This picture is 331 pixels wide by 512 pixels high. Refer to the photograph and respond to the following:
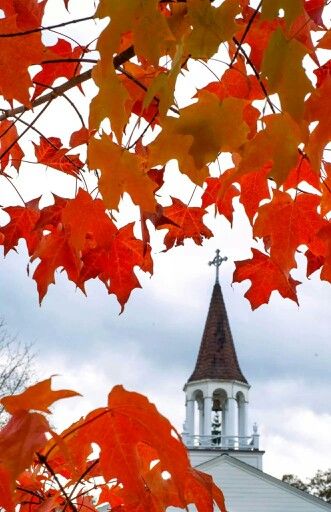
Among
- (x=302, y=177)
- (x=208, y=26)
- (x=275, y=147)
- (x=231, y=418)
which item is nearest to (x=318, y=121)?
(x=275, y=147)

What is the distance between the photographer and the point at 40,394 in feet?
3.02

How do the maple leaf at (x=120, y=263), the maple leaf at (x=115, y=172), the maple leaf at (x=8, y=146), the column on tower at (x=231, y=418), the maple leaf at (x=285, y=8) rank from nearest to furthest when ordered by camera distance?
the maple leaf at (x=285, y=8)
the maple leaf at (x=115, y=172)
the maple leaf at (x=120, y=263)
the maple leaf at (x=8, y=146)
the column on tower at (x=231, y=418)

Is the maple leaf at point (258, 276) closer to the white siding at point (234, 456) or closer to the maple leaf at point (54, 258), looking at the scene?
the maple leaf at point (54, 258)

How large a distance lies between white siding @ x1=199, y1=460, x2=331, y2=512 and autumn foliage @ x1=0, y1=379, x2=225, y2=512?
70.3 feet

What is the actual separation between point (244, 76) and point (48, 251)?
23.0 inches

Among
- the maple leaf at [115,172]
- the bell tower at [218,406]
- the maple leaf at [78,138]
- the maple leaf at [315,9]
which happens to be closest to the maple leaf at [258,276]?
the maple leaf at [78,138]

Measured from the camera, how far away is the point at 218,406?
22.7m

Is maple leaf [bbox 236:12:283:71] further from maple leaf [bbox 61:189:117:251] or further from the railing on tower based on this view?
the railing on tower

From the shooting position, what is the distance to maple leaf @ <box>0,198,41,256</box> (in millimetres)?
1870

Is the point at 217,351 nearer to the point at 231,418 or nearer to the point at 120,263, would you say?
the point at 231,418

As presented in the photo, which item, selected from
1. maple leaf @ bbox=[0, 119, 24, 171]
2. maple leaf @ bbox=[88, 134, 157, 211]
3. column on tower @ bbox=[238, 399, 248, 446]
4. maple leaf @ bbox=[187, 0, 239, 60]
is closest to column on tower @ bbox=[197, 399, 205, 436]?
column on tower @ bbox=[238, 399, 248, 446]

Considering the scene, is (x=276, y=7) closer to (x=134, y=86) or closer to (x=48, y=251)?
(x=134, y=86)

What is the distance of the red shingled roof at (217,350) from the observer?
22.2m

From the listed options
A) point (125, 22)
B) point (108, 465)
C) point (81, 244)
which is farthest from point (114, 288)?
point (125, 22)
